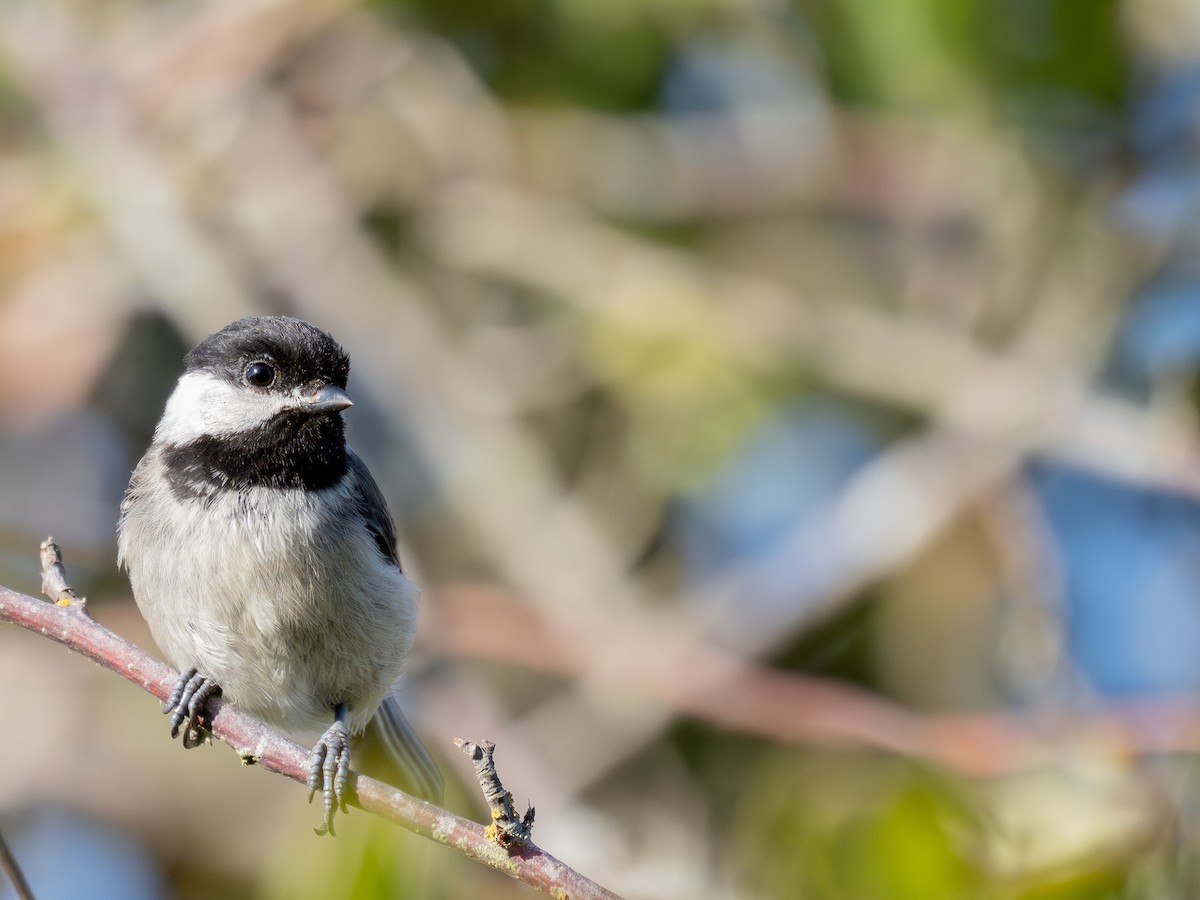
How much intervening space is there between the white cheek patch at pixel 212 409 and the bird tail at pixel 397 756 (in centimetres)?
88

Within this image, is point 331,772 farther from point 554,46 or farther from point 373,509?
point 554,46

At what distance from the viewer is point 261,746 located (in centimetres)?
251

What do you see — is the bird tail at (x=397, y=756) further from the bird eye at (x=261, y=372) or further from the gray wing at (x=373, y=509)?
the bird eye at (x=261, y=372)

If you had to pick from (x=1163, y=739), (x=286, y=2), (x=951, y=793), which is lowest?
(x=951, y=793)

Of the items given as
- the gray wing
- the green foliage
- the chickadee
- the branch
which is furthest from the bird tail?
the green foliage

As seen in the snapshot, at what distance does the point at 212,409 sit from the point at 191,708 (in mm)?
702

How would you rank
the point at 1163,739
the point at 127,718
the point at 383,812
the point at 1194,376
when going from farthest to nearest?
the point at 127,718 < the point at 1194,376 < the point at 1163,739 < the point at 383,812

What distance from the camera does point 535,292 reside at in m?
5.25

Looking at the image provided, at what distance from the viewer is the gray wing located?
3271 millimetres

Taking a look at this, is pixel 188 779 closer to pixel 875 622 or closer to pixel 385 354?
pixel 385 354

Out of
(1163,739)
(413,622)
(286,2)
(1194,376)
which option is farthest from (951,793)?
(286,2)

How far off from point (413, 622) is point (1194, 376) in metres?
2.31

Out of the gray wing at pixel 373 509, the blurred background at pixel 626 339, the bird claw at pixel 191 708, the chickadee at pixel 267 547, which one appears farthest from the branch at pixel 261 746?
the blurred background at pixel 626 339

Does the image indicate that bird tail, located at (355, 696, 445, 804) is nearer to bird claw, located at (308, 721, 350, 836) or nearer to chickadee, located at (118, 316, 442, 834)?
chickadee, located at (118, 316, 442, 834)
